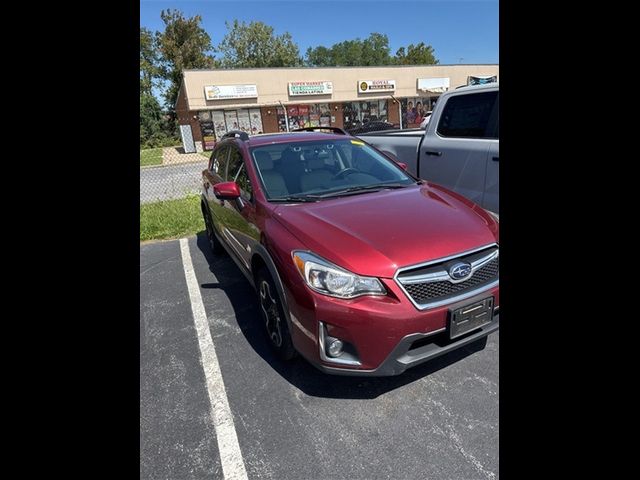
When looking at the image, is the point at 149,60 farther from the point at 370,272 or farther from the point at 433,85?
the point at 370,272

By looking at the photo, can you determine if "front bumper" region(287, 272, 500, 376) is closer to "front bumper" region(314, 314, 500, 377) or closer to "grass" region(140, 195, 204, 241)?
"front bumper" region(314, 314, 500, 377)

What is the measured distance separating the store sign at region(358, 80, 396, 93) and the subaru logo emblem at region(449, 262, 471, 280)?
2997cm

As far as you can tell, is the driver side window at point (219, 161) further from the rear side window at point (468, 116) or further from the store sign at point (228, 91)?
the store sign at point (228, 91)

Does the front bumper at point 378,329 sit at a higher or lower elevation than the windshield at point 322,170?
lower

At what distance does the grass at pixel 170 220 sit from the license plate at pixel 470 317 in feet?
18.5

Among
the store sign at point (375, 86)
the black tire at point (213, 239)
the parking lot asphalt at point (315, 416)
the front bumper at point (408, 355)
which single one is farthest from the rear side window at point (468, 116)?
the store sign at point (375, 86)

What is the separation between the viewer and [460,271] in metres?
2.19

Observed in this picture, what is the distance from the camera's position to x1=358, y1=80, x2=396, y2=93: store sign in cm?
2942

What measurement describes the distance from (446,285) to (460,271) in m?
0.12

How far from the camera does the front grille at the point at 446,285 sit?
6.87 feet
